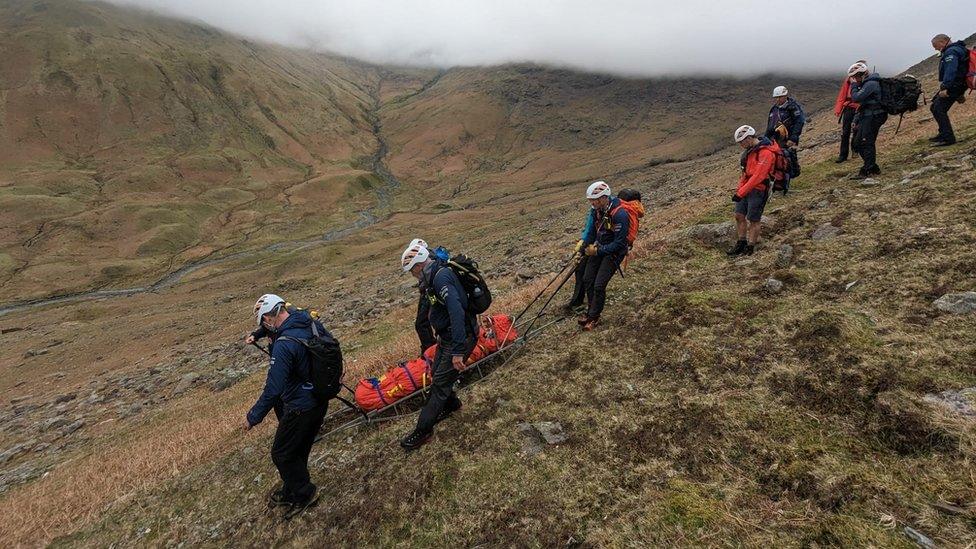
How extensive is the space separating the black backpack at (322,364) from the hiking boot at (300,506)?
5.61ft

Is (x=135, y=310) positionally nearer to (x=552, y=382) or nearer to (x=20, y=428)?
(x=20, y=428)

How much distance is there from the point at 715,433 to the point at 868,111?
40.9 ft

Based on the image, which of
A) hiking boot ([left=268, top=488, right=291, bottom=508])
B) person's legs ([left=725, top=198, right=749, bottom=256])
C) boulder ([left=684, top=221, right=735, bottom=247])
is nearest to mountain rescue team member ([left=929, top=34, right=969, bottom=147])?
boulder ([left=684, top=221, right=735, bottom=247])

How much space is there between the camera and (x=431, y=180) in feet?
539

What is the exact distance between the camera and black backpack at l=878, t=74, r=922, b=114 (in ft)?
41.1

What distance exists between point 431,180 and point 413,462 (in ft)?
534

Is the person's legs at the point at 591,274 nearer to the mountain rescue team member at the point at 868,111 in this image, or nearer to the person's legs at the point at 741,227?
the person's legs at the point at 741,227

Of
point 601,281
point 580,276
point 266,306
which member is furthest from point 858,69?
point 266,306

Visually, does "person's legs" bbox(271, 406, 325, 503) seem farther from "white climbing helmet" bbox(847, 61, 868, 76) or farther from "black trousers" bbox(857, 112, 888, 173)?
"white climbing helmet" bbox(847, 61, 868, 76)

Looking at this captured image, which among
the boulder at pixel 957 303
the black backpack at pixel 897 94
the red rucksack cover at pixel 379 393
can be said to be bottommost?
the red rucksack cover at pixel 379 393

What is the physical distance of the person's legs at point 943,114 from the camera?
13.1 m

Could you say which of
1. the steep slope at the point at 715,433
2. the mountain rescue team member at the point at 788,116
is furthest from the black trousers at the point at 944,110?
the mountain rescue team member at the point at 788,116

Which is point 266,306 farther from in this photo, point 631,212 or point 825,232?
point 825,232

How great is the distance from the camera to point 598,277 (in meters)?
9.87
